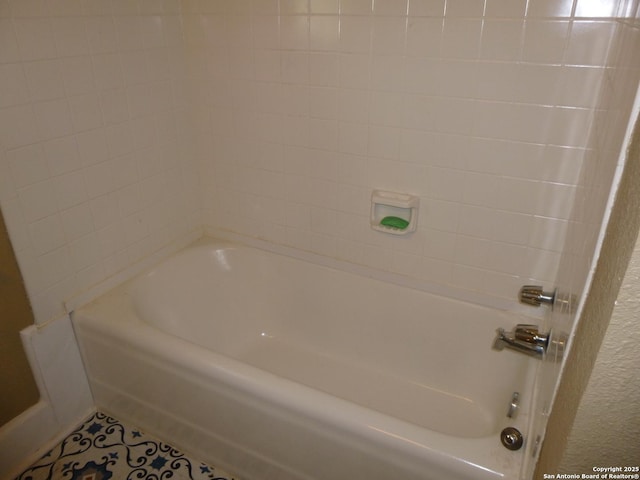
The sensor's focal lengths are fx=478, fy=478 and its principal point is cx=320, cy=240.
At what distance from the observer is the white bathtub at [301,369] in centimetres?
124

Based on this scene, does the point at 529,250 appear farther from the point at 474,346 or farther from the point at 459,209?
the point at 474,346

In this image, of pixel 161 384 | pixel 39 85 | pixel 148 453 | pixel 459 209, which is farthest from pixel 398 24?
pixel 148 453

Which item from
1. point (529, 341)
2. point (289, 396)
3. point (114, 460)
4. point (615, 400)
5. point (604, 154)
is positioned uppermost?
point (604, 154)

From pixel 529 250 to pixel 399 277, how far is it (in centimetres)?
49

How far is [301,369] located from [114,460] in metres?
0.75

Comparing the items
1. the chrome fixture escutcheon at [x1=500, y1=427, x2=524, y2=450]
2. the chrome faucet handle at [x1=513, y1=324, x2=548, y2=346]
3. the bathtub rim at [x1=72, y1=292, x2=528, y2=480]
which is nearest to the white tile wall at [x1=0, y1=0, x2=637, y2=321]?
the bathtub rim at [x1=72, y1=292, x2=528, y2=480]

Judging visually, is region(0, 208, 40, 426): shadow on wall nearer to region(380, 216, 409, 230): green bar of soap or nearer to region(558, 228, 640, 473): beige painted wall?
region(380, 216, 409, 230): green bar of soap

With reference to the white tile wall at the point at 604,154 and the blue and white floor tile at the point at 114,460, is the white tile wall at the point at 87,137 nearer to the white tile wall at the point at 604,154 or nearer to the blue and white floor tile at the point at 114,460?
the blue and white floor tile at the point at 114,460

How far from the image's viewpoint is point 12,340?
1.54 meters

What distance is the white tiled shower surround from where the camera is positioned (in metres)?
1.39

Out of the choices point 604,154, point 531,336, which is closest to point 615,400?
point 604,154

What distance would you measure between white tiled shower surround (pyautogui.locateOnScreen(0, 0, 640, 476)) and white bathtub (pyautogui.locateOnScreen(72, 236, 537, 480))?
0.13 meters

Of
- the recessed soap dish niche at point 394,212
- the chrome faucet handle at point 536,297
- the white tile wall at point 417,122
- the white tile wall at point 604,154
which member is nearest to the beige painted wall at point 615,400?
the white tile wall at point 604,154

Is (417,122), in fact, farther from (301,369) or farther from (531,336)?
(301,369)
